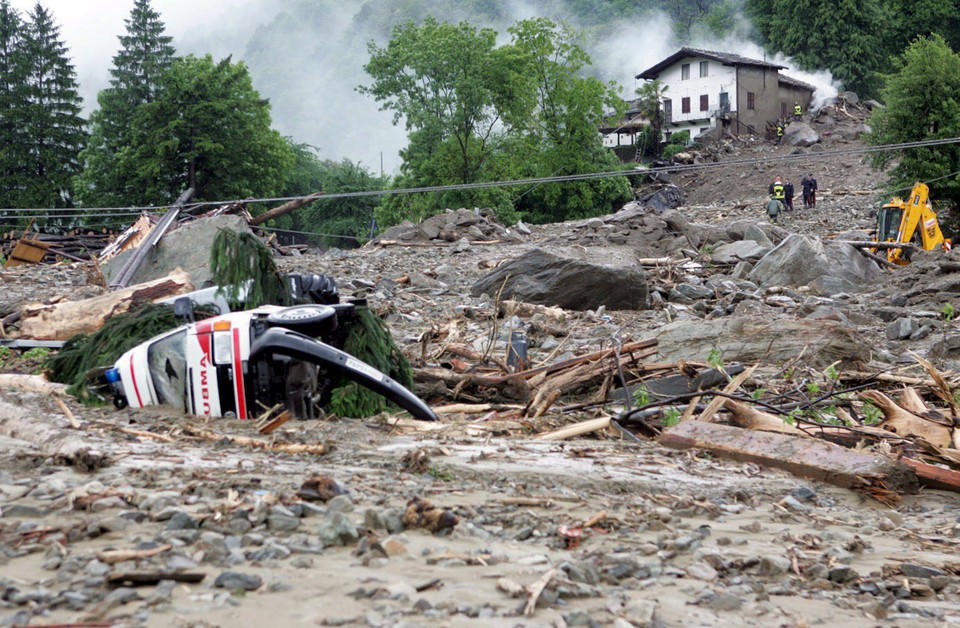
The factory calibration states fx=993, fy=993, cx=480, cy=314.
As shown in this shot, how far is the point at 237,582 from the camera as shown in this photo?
2.65 metres

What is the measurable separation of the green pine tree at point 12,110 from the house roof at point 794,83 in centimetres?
4670

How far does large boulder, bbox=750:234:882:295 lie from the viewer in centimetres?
1834

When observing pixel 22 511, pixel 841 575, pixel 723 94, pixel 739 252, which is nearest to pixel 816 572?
pixel 841 575

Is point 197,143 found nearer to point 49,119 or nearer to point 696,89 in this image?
point 49,119

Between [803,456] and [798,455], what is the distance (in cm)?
3

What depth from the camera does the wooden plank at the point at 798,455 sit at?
531 centimetres

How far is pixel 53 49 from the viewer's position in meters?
53.3

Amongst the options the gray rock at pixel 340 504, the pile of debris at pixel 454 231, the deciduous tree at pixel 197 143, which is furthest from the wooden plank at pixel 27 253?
the gray rock at pixel 340 504

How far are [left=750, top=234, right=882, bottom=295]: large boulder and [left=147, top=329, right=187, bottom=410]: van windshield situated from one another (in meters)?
13.8

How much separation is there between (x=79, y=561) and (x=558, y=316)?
11.6 meters

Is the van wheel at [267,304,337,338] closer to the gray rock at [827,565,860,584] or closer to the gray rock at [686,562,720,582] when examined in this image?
the gray rock at [686,562,720,582]

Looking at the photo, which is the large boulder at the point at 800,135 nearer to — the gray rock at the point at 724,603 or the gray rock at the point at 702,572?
the gray rock at the point at 702,572

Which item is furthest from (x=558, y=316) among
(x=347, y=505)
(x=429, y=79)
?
(x=429, y=79)

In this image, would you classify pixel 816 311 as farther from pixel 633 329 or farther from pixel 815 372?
pixel 815 372
